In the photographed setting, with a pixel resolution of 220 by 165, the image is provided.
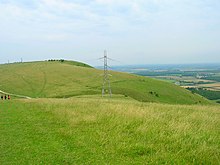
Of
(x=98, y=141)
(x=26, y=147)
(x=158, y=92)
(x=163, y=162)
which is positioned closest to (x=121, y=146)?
(x=98, y=141)

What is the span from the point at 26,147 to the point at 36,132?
2.37 metres

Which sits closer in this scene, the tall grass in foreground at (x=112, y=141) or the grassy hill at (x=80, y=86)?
the tall grass in foreground at (x=112, y=141)

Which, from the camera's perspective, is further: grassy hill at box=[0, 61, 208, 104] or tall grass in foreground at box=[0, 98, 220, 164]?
grassy hill at box=[0, 61, 208, 104]

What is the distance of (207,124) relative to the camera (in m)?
12.1

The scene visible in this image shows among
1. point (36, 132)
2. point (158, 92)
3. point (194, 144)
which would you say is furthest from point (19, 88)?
point (194, 144)

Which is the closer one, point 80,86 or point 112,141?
point 112,141

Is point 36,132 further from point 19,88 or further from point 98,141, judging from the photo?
point 19,88

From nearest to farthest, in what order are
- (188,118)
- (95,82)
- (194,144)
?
(194,144) < (188,118) < (95,82)

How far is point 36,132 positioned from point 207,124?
8.36 metres

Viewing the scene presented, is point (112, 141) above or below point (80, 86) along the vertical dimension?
above

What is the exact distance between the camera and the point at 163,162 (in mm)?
7645

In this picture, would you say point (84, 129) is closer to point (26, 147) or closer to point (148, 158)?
point (26, 147)

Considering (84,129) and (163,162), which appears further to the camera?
(84,129)

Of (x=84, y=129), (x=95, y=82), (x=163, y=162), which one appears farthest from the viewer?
(x=95, y=82)
